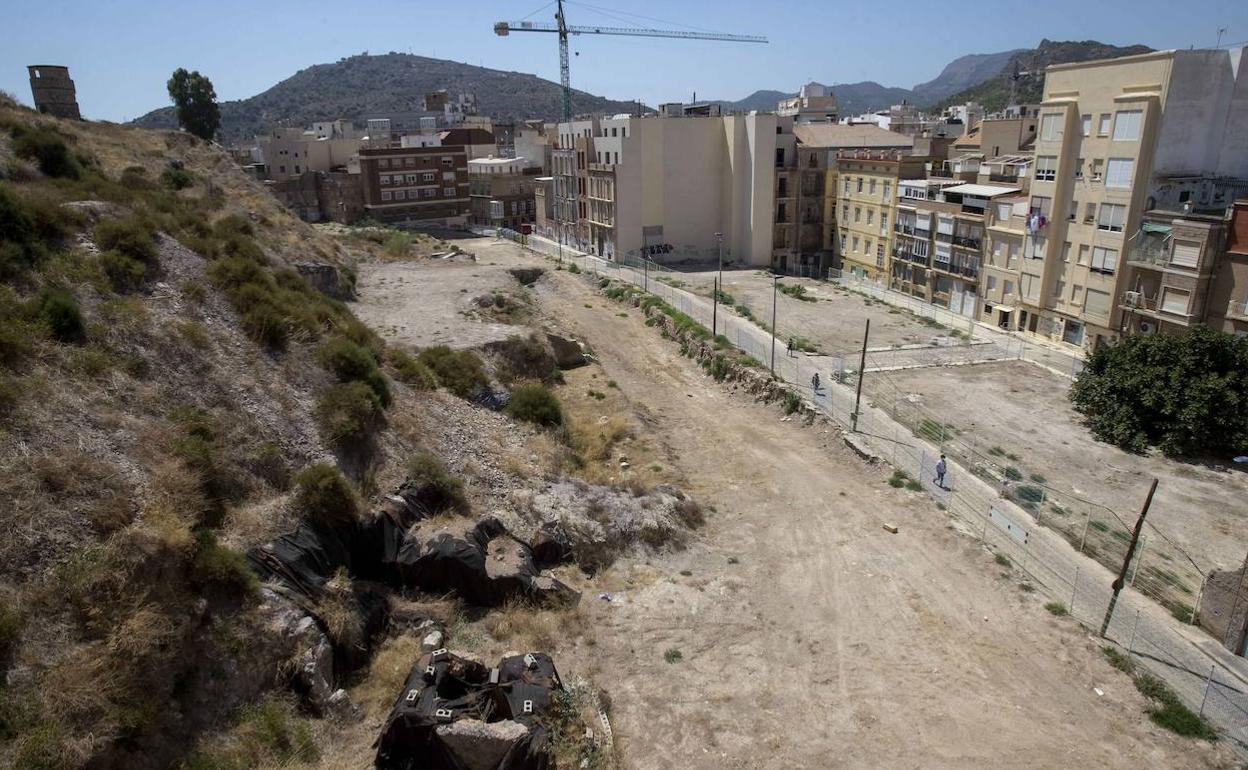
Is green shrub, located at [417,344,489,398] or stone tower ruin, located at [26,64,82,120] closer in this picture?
green shrub, located at [417,344,489,398]

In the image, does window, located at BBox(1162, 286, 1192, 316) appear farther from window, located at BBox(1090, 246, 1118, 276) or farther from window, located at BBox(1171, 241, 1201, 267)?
window, located at BBox(1090, 246, 1118, 276)

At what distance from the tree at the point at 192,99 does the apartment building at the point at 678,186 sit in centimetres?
5055

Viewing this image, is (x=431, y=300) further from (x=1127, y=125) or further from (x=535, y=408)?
(x=1127, y=125)

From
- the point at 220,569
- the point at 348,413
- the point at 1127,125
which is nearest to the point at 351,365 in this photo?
the point at 348,413

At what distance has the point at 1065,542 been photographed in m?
22.9

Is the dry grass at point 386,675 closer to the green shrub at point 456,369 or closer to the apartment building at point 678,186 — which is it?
the green shrub at point 456,369

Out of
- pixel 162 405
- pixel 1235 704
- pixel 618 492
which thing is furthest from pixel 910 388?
pixel 162 405

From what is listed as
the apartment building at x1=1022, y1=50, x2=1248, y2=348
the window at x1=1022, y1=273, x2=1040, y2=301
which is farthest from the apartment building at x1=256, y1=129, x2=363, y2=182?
the apartment building at x1=1022, y1=50, x2=1248, y2=348

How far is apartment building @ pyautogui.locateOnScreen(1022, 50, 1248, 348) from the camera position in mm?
39938

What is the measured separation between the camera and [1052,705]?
→ 16.6 meters

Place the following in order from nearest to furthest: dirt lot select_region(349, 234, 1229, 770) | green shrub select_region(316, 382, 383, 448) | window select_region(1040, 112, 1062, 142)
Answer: dirt lot select_region(349, 234, 1229, 770), green shrub select_region(316, 382, 383, 448), window select_region(1040, 112, 1062, 142)

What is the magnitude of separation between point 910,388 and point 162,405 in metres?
32.4

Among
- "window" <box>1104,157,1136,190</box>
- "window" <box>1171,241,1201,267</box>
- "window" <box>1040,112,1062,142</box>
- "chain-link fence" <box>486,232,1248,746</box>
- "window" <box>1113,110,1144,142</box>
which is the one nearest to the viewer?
"chain-link fence" <box>486,232,1248,746</box>

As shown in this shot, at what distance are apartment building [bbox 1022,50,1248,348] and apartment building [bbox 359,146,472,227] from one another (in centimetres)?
7287
